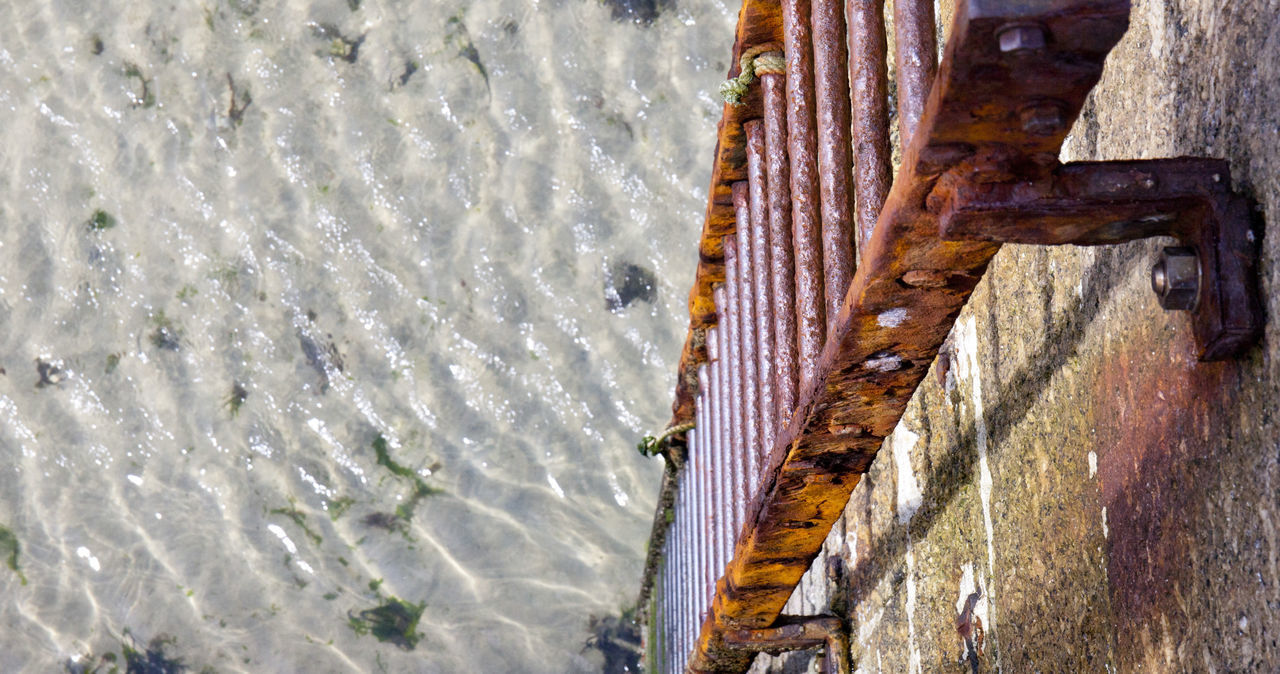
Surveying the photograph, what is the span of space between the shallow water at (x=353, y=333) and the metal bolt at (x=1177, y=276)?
322cm

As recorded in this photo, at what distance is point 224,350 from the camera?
4203 millimetres

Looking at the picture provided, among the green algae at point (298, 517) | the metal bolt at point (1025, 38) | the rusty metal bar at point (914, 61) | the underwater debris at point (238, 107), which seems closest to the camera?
the metal bolt at point (1025, 38)

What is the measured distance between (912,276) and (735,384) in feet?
3.02

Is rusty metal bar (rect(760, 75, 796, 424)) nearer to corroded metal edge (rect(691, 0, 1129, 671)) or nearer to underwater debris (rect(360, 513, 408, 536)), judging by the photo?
corroded metal edge (rect(691, 0, 1129, 671))

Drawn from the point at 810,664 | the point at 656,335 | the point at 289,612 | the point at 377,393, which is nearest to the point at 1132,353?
the point at 810,664

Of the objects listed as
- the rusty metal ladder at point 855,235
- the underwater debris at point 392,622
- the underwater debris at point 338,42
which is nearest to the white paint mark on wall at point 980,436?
the rusty metal ladder at point 855,235

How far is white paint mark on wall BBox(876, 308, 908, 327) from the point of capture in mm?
1041

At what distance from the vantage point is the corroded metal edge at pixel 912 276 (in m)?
0.68

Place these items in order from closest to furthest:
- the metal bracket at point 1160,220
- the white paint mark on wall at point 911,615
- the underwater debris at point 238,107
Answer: the metal bracket at point 1160,220 < the white paint mark on wall at point 911,615 < the underwater debris at point 238,107

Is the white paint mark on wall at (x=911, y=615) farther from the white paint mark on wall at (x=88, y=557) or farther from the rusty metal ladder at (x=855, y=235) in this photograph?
the white paint mark on wall at (x=88, y=557)

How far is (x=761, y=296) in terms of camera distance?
1.62 metres

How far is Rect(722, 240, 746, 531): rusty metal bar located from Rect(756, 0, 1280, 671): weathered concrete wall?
0.28 meters

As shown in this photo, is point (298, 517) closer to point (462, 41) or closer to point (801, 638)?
point (462, 41)

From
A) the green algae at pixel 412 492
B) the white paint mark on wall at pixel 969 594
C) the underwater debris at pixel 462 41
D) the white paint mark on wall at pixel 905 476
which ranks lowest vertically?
the white paint mark on wall at pixel 969 594
